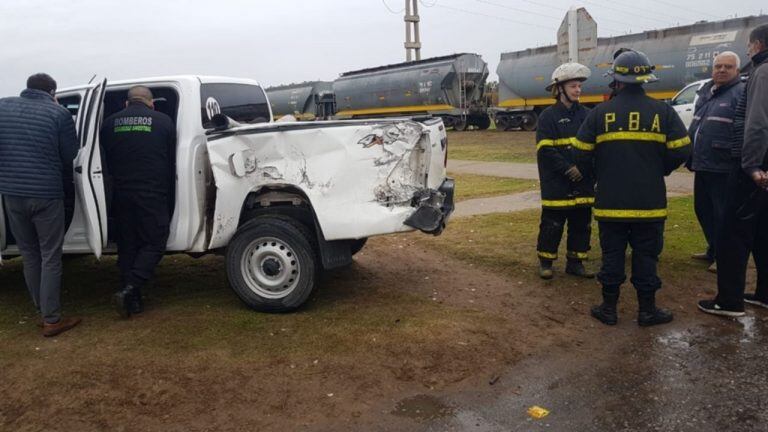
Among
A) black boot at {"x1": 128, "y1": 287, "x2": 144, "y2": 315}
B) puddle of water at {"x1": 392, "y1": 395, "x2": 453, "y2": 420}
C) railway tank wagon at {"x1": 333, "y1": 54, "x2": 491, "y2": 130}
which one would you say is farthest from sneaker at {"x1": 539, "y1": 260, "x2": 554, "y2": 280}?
railway tank wagon at {"x1": 333, "y1": 54, "x2": 491, "y2": 130}

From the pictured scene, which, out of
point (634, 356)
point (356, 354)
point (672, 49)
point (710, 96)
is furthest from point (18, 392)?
point (672, 49)

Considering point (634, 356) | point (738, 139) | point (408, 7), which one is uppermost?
point (408, 7)

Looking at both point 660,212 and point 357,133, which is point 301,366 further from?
point 660,212

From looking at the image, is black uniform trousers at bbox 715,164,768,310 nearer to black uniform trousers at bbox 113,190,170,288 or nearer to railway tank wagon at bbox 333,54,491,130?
black uniform trousers at bbox 113,190,170,288

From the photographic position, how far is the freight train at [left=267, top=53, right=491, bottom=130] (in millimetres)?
28062

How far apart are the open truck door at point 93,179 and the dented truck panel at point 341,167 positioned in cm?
86

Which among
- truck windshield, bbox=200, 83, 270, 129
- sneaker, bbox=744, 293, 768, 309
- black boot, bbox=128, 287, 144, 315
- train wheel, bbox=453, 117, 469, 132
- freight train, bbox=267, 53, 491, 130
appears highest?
freight train, bbox=267, 53, 491, 130

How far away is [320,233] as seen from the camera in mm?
4715

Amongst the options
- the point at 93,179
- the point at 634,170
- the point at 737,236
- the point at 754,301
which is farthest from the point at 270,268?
the point at 754,301

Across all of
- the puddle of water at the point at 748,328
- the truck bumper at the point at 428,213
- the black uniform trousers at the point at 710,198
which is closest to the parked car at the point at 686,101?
the black uniform trousers at the point at 710,198

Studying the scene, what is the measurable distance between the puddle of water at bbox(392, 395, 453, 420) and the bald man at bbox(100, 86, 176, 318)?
2464 mm

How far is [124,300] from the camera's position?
4777mm

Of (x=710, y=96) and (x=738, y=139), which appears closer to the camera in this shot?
(x=738, y=139)

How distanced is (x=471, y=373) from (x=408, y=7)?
102 feet
